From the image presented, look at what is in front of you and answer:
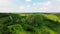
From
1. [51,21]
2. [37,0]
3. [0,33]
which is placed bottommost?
[0,33]

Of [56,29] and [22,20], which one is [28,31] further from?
[56,29]

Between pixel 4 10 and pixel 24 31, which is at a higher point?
pixel 4 10

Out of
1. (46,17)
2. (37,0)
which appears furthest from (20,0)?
(46,17)

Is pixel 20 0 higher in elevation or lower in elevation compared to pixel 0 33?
higher

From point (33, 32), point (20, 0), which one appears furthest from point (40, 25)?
point (20, 0)

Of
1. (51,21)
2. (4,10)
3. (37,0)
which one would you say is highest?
(37,0)

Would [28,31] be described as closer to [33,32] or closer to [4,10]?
[33,32]
